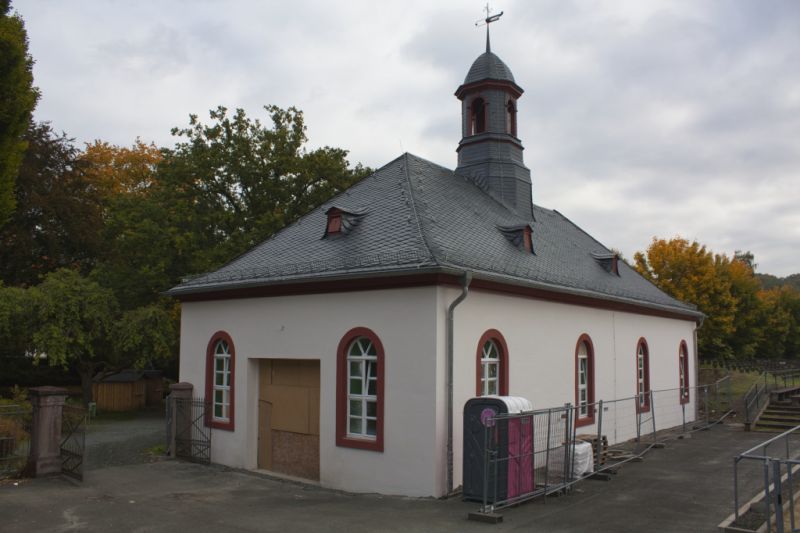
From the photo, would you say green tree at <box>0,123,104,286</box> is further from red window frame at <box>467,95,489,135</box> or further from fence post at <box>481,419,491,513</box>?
fence post at <box>481,419,491,513</box>

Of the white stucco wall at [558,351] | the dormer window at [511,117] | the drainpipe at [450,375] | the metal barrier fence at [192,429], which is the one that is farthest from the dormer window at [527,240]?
the metal barrier fence at [192,429]

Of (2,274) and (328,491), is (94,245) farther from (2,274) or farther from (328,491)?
(328,491)

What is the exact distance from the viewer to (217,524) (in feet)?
30.9

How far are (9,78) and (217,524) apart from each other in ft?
23.6

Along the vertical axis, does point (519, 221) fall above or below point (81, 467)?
above

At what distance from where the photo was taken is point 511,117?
20.4 metres

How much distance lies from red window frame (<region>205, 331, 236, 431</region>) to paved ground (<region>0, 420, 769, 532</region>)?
4.07ft

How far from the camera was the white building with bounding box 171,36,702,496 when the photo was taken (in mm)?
11359

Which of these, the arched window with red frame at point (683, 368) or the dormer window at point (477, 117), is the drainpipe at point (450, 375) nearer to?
the dormer window at point (477, 117)

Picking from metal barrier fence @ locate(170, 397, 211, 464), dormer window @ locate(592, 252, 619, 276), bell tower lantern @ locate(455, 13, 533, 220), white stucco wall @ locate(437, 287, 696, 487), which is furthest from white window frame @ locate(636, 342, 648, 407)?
metal barrier fence @ locate(170, 397, 211, 464)

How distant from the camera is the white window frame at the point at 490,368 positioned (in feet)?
40.9

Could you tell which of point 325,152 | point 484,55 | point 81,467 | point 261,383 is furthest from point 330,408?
point 325,152

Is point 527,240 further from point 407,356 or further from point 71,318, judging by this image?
point 71,318

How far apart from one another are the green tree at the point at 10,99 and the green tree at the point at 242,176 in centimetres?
1500
